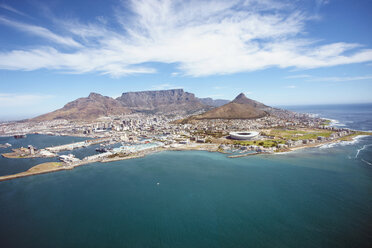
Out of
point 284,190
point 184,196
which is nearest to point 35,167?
point 184,196

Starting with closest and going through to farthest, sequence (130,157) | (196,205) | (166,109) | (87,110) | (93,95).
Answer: (196,205)
(130,157)
(87,110)
(93,95)
(166,109)

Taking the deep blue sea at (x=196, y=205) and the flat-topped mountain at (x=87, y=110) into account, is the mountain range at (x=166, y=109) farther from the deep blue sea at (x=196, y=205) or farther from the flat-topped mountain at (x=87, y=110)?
the deep blue sea at (x=196, y=205)

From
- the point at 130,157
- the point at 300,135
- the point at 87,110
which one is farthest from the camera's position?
the point at 87,110

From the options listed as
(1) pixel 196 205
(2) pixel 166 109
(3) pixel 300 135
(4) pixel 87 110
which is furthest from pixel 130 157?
(2) pixel 166 109

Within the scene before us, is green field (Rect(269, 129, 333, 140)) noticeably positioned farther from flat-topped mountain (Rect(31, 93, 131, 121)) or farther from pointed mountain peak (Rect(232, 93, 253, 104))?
flat-topped mountain (Rect(31, 93, 131, 121))

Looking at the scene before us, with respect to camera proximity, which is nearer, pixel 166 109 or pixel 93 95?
pixel 93 95

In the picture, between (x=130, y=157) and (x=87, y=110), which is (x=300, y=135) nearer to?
(x=130, y=157)
